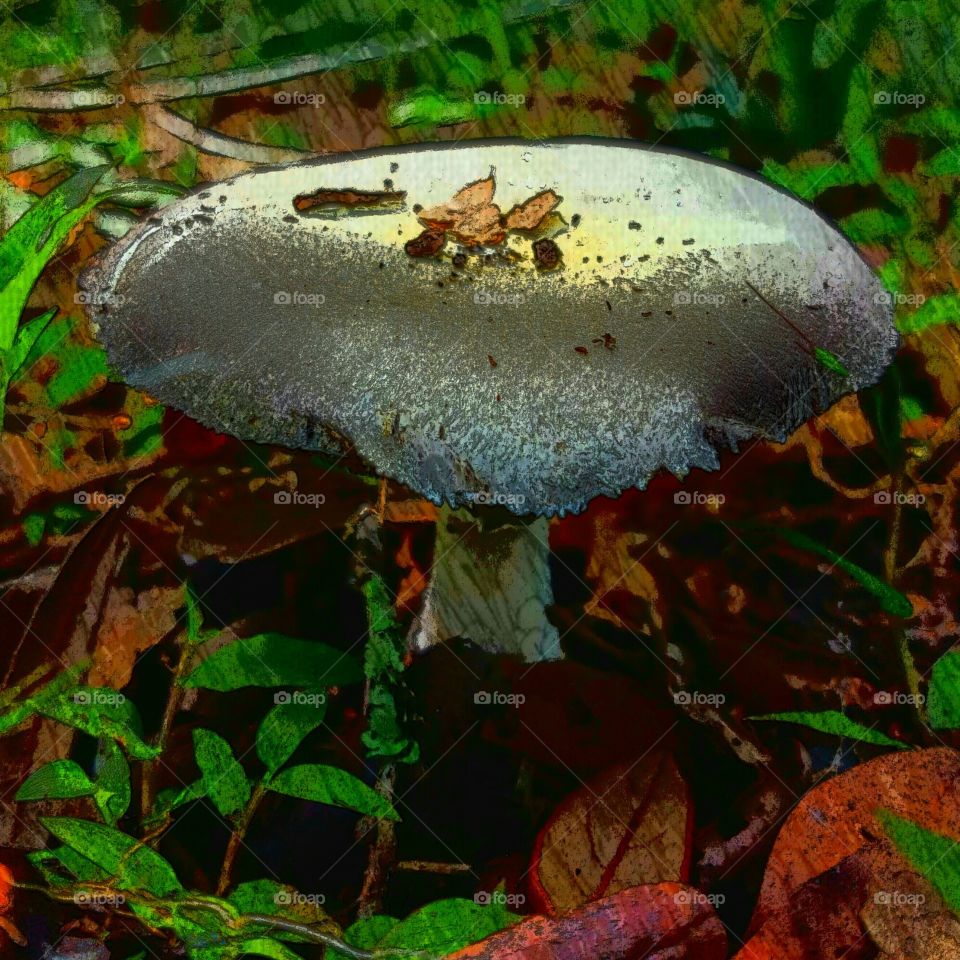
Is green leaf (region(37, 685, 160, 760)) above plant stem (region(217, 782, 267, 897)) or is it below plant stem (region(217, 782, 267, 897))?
above

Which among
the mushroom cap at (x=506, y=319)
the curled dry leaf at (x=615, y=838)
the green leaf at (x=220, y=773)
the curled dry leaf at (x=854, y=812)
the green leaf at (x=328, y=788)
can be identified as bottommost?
the curled dry leaf at (x=854, y=812)

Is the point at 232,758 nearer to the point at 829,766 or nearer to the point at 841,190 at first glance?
the point at 829,766

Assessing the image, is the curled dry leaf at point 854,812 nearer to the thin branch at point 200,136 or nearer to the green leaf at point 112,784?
the green leaf at point 112,784

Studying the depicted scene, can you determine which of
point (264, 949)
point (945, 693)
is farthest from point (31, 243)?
point (945, 693)

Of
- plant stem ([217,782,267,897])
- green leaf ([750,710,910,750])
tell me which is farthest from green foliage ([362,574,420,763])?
green leaf ([750,710,910,750])

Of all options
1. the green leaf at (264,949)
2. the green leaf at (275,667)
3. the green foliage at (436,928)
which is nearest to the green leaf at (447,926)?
the green foliage at (436,928)

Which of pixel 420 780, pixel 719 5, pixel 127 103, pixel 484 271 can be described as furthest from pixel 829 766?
pixel 127 103

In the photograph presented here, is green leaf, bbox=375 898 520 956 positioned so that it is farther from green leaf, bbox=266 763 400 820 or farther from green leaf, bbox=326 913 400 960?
green leaf, bbox=266 763 400 820
